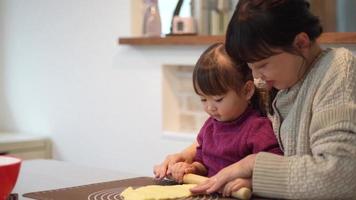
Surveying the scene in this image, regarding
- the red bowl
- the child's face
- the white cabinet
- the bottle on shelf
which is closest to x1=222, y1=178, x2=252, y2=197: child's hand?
the child's face

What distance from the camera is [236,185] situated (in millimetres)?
1150

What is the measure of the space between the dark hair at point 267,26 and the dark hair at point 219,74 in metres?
0.13

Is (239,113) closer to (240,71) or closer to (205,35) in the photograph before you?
(240,71)

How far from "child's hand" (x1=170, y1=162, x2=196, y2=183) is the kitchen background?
122 centimetres

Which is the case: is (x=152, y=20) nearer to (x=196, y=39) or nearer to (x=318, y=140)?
(x=196, y=39)

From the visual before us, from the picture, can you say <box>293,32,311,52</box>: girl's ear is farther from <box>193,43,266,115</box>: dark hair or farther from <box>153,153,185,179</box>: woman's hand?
<box>153,153,185,179</box>: woman's hand

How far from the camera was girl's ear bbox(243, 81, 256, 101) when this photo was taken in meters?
1.30

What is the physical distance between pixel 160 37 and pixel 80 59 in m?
A: 0.64

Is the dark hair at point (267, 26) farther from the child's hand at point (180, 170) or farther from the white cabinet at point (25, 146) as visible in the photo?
the white cabinet at point (25, 146)

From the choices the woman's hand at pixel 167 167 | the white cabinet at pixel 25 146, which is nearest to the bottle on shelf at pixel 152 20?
the white cabinet at pixel 25 146

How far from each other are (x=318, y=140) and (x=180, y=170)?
1.24ft

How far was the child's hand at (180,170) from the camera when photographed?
1.35m

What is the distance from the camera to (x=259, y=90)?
52.6 inches

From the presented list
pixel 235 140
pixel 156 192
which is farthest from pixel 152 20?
pixel 156 192
